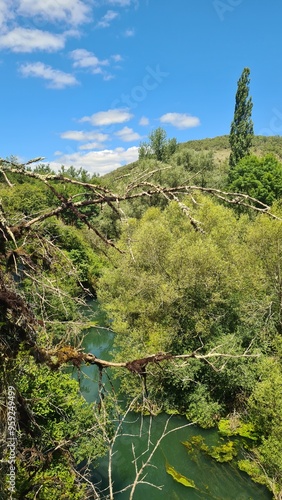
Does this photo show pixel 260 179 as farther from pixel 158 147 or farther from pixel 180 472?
pixel 180 472

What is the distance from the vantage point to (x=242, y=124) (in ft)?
114

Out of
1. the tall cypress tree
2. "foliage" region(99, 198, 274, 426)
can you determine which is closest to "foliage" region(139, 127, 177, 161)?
the tall cypress tree

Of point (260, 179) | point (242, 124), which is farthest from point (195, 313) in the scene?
point (242, 124)

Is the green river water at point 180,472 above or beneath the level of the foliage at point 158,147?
beneath

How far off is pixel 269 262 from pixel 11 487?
15.2 metres

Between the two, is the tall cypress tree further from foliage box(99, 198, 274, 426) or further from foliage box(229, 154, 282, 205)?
foliage box(99, 198, 274, 426)

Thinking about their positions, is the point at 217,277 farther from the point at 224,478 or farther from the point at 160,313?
the point at 224,478

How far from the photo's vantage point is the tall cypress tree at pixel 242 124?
3478cm

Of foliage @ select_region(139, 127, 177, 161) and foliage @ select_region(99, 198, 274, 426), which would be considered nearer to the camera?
foliage @ select_region(99, 198, 274, 426)

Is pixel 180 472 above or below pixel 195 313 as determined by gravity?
below

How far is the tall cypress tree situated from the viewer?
3478 centimetres

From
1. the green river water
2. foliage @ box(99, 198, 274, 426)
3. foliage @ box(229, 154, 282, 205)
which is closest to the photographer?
the green river water

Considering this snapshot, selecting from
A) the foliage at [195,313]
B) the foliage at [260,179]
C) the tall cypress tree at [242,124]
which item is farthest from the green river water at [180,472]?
the tall cypress tree at [242,124]

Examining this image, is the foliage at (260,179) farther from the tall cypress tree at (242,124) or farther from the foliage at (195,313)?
the foliage at (195,313)
